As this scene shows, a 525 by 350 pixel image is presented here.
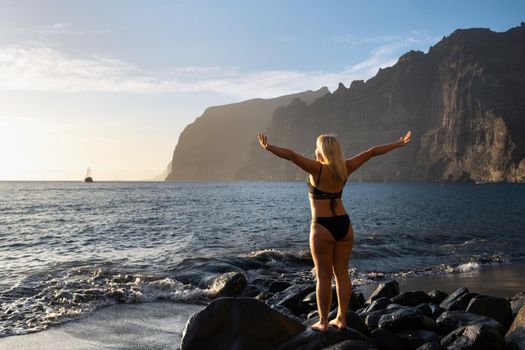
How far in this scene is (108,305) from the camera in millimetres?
12422

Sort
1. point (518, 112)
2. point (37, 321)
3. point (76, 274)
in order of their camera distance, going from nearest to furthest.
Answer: point (37, 321) → point (76, 274) → point (518, 112)

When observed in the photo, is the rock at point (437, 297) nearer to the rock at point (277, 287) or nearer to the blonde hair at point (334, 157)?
the rock at point (277, 287)

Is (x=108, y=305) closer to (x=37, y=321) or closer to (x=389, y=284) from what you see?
(x=37, y=321)

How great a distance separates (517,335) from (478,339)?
0.73m

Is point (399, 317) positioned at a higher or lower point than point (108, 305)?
higher

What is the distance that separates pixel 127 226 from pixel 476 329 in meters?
31.2

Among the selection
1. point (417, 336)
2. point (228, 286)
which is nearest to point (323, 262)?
point (417, 336)

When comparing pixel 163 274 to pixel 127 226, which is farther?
pixel 127 226

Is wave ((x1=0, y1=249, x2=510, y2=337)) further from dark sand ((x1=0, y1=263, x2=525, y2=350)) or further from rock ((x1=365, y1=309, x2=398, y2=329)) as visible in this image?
rock ((x1=365, y1=309, x2=398, y2=329))

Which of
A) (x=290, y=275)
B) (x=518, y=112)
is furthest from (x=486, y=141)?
(x=290, y=275)

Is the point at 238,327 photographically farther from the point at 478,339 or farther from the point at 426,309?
the point at 426,309

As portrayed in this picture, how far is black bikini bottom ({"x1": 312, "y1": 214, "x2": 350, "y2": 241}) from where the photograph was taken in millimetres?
6801

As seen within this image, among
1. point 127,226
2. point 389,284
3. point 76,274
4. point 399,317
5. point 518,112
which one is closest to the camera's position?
point 399,317

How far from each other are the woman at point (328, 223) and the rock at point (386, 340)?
0.78 m
